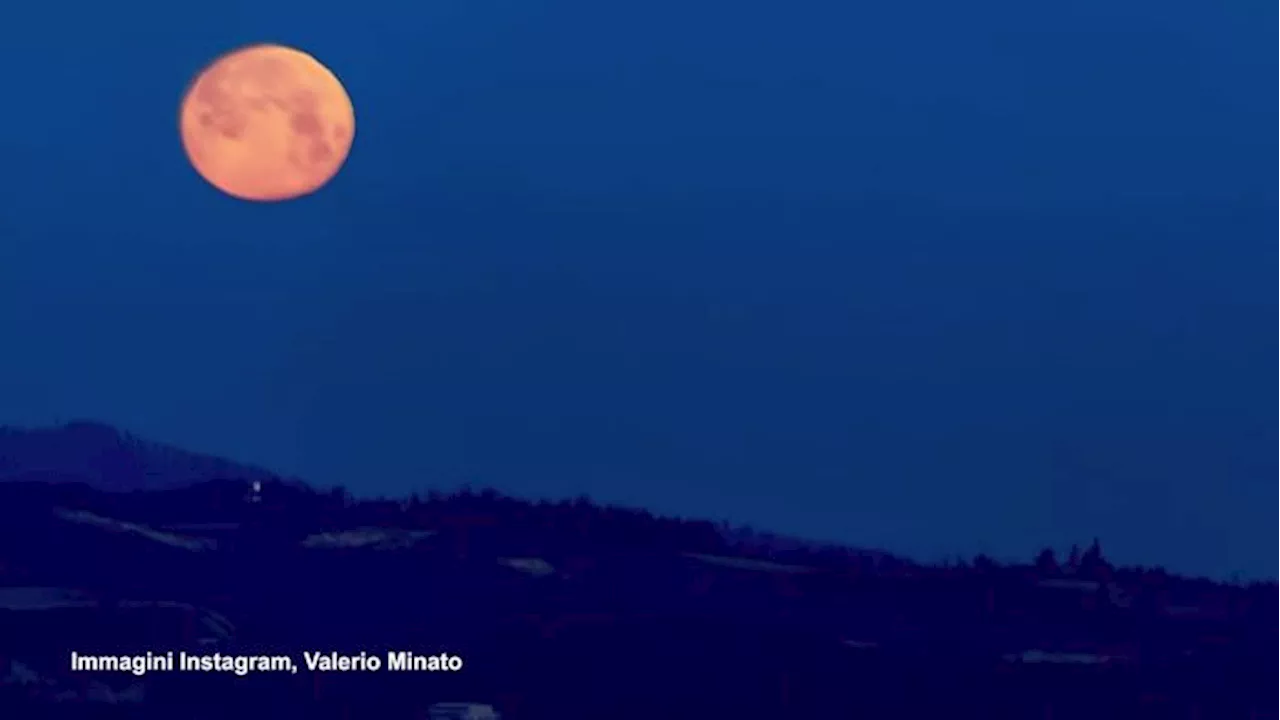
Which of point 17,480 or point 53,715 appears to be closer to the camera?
point 53,715

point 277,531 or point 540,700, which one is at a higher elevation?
point 277,531

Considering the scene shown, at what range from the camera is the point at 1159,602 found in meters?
16.5

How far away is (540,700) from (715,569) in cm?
175

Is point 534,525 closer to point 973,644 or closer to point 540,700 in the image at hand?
point 540,700

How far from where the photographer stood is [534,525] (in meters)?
16.5

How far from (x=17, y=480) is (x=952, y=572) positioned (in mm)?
6460

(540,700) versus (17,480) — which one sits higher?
(17,480)

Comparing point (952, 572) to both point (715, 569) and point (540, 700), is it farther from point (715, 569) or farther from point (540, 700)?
point (540, 700)

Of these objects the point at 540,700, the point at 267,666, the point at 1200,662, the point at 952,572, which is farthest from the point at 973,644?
the point at 267,666

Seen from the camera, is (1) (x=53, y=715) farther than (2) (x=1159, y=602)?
No

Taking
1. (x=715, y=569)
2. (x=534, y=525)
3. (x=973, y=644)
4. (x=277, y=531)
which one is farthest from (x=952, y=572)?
(x=277, y=531)

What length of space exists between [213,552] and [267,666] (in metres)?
1.05

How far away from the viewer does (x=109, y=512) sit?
16.3 metres

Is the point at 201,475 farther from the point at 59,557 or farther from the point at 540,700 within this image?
the point at 540,700
